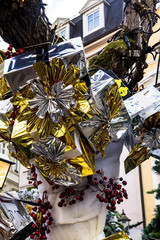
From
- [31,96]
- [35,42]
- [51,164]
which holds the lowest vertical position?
[51,164]

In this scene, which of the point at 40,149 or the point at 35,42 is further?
the point at 35,42

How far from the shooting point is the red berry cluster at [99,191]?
0.73 m

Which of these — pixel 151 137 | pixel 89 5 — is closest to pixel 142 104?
pixel 151 137

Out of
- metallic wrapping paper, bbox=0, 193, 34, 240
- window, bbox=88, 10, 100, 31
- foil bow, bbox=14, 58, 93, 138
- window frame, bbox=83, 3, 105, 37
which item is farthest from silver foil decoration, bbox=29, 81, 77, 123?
window, bbox=88, 10, 100, 31

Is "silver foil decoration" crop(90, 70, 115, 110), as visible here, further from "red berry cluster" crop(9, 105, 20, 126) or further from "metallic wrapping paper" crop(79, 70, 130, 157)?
"red berry cluster" crop(9, 105, 20, 126)

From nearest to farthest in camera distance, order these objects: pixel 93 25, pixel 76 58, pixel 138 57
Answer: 1. pixel 76 58
2. pixel 138 57
3. pixel 93 25

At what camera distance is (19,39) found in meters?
0.74

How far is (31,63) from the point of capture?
24.8 inches

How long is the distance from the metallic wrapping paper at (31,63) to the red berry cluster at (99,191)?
261 mm

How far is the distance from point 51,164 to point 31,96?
0.49 feet

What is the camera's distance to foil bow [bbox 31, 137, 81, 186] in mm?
626

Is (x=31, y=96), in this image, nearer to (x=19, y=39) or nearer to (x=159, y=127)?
(x=19, y=39)

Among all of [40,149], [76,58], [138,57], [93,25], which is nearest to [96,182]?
[40,149]

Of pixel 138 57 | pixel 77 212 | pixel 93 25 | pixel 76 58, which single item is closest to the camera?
pixel 76 58
